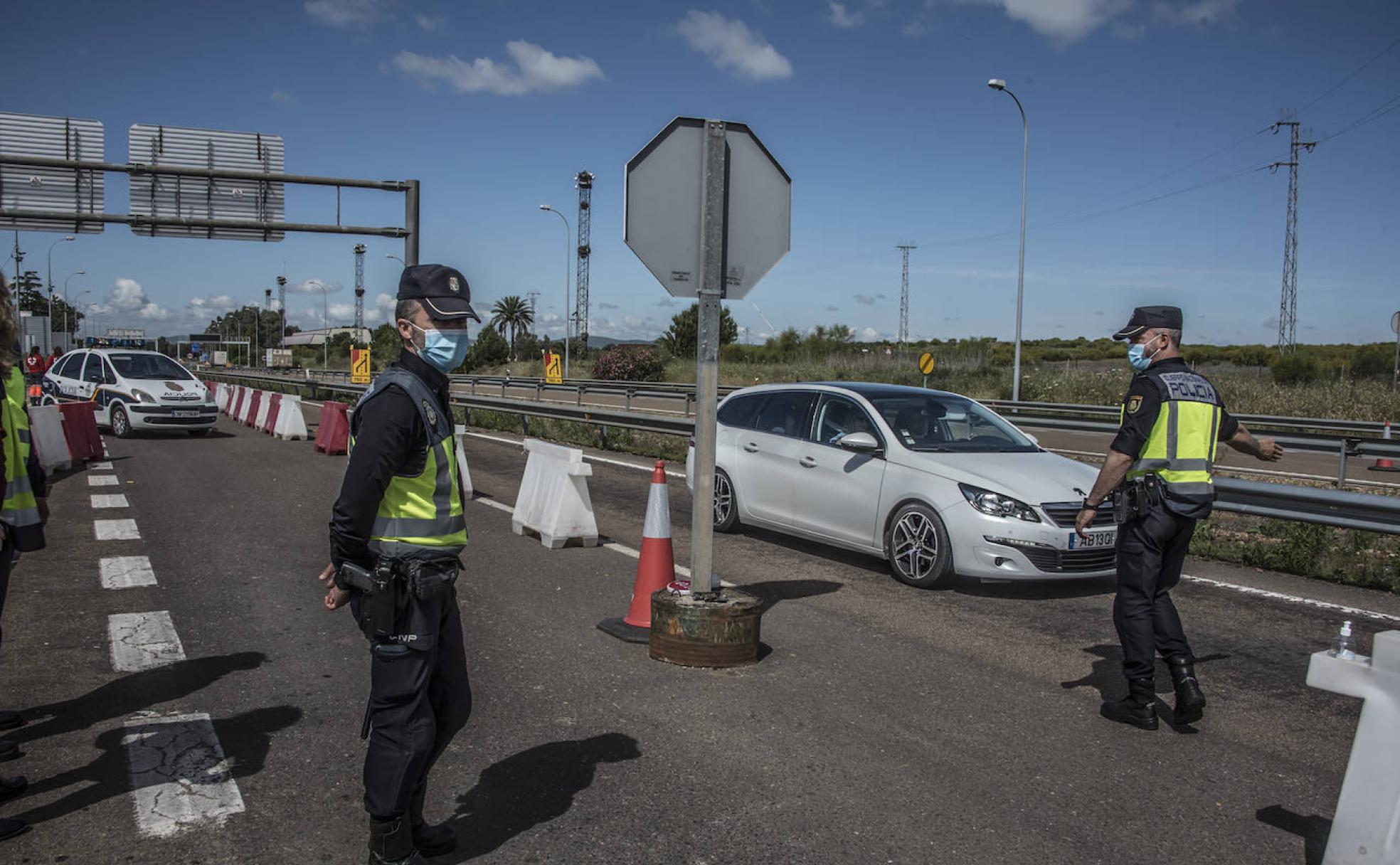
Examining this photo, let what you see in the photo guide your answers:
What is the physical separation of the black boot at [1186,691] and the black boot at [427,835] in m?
3.34

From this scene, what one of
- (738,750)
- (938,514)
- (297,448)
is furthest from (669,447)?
(738,750)

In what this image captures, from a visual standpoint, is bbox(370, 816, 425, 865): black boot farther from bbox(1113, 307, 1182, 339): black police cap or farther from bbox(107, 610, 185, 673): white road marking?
bbox(1113, 307, 1182, 339): black police cap

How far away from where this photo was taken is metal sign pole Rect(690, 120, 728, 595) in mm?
5848

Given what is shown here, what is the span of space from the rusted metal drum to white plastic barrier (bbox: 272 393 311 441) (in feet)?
54.5

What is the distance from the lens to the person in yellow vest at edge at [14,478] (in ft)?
13.0

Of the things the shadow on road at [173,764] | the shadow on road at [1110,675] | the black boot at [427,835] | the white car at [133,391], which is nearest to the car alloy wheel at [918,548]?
the shadow on road at [1110,675]

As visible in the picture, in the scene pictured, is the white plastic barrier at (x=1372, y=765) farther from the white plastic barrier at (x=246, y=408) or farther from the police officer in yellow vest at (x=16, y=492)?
the white plastic barrier at (x=246, y=408)

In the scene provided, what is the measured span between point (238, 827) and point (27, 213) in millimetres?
24385

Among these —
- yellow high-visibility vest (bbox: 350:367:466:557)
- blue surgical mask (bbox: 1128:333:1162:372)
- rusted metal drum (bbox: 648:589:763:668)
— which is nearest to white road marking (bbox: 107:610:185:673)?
rusted metal drum (bbox: 648:589:763:668)

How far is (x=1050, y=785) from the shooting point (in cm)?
427

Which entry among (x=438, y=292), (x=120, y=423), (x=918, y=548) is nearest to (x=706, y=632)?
(x=918, y=548)

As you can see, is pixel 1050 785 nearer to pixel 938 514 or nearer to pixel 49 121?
pixel 938 514

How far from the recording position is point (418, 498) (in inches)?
128

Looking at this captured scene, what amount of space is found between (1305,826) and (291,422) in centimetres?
1983
